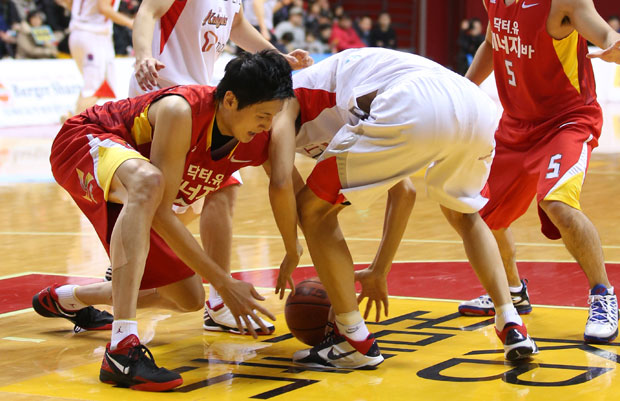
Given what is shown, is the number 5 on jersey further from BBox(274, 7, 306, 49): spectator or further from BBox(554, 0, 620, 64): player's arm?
BBox(274, 7, 306, 49): spectator

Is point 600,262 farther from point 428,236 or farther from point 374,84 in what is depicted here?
point 428,236

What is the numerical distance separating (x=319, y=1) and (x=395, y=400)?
2227 cm

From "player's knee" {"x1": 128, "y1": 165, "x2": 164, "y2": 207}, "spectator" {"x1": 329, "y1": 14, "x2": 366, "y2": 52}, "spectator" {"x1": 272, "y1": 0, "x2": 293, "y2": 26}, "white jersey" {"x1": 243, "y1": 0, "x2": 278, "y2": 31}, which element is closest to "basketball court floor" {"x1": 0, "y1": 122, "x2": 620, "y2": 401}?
"player's knee" {"x1": 128, "y1": 165, "x2": 164, "y2": 207}

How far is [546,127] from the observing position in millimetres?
5355

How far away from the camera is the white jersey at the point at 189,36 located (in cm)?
566

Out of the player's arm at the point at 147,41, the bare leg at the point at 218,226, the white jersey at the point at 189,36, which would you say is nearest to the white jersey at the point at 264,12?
the white jersey at the point at 189,36

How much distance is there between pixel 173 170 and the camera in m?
4.24

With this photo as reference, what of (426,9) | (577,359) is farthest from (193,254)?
(426,9)

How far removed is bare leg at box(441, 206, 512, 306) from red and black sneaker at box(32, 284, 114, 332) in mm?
1961

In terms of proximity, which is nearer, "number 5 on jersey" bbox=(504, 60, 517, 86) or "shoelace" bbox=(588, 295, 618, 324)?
"shoelace" bbox=(588, 295, 618, 324)

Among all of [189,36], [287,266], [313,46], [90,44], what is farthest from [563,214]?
[313,46]

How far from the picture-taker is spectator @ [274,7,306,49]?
75.0 ft

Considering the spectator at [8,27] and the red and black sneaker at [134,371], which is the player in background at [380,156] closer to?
the red and black sneaker at [134,371]

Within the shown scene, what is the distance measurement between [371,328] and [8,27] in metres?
15.9
